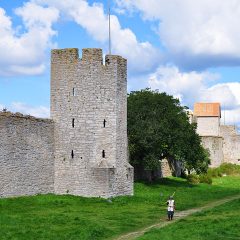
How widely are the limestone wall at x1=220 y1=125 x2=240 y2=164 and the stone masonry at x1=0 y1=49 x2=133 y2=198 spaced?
47778 mm

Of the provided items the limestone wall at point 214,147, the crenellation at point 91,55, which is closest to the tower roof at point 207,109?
the limestone wall at point 214,147

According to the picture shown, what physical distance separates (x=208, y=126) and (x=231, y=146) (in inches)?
348

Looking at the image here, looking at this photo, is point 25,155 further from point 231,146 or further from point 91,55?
point 231,146

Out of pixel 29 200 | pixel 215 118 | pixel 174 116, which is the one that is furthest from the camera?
pixel 215 118

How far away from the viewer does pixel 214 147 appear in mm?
75500

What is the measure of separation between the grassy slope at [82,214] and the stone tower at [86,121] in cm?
186

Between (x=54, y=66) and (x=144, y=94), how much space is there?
13269 millimetres

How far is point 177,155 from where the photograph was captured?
48.6 m

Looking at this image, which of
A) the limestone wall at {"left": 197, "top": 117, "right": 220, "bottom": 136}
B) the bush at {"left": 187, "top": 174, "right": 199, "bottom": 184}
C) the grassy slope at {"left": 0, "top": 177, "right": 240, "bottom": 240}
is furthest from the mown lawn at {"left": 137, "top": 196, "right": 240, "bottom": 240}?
the limestone wall at {"left": 197, "top": 117, "right": 220, "bottom": 136}

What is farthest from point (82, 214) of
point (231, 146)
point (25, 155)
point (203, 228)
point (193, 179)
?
point (231, 146)

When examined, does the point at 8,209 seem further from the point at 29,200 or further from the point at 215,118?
the point at 215,118

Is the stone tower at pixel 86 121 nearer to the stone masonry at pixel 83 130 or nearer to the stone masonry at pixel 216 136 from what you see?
the stone masonry at pixel 83 130

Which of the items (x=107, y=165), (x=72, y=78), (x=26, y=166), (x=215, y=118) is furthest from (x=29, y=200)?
(x=215, y=118)

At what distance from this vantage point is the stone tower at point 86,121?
36219 mm
